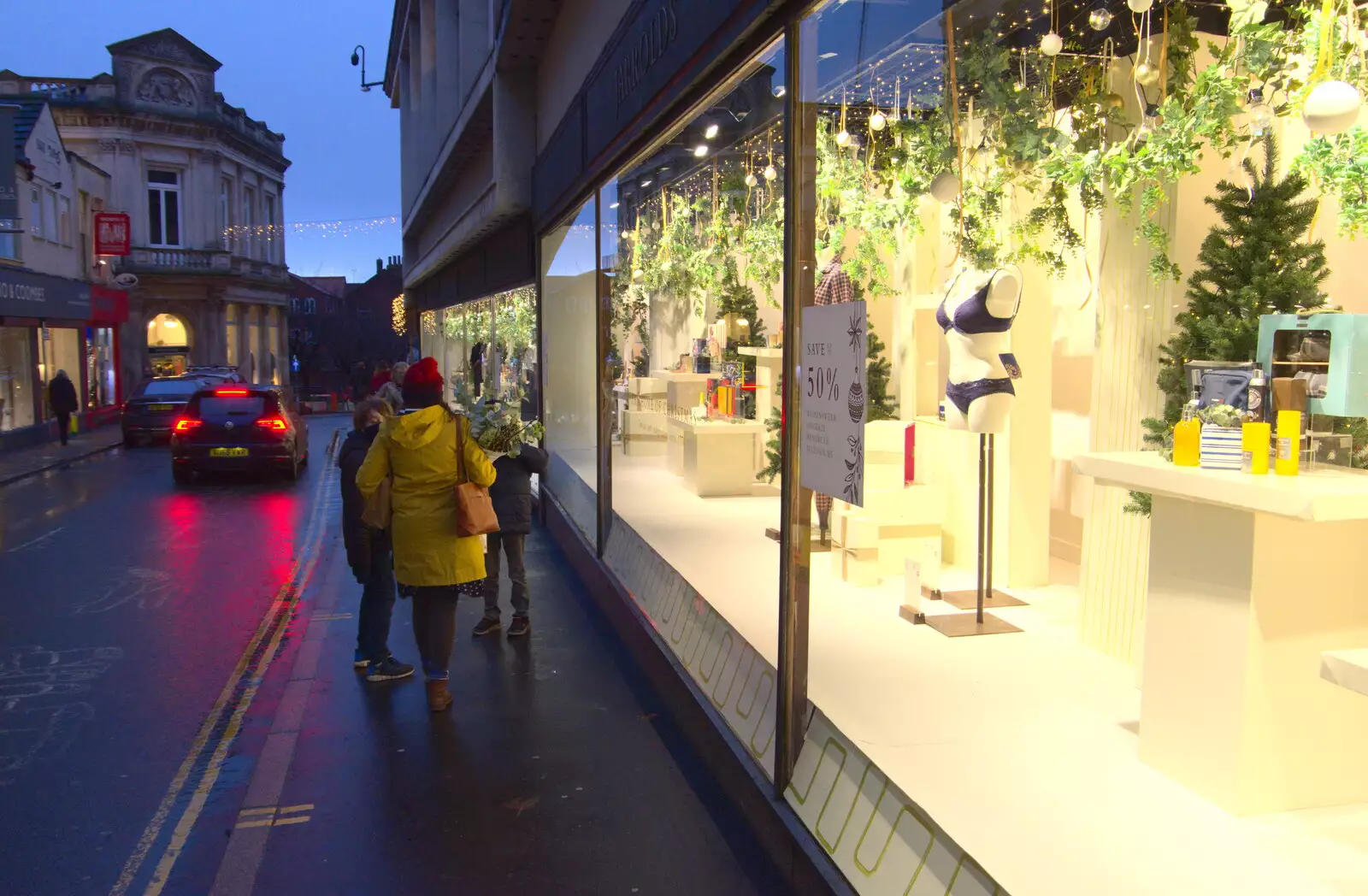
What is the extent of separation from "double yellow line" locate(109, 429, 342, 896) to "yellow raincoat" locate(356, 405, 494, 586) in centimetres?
117

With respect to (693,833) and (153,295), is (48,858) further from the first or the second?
(153,295)

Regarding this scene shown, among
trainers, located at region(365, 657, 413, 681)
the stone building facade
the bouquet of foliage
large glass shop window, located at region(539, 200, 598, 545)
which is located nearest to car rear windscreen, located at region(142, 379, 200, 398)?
large glass shop window, located at region(539, 200, 598, 545)

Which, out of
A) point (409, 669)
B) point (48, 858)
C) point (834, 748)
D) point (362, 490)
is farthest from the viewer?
point (409, 669)

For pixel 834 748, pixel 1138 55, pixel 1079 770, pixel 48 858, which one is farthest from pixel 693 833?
pixel 1138 55

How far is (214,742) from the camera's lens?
529cm

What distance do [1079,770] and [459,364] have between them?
20.8 metres

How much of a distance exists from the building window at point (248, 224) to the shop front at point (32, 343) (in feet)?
58.0

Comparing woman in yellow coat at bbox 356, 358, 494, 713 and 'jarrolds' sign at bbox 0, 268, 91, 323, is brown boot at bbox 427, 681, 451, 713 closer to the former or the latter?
woman in yellow coat at bbox 356, 358, 494, 713

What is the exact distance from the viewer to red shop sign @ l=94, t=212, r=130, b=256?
27297 mm

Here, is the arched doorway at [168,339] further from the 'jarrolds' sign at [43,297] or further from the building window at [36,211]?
the building window at [36,211]

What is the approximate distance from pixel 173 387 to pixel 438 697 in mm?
19101

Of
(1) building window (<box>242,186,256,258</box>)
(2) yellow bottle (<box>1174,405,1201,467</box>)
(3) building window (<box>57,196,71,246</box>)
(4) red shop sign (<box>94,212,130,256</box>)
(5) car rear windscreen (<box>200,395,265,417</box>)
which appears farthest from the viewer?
(1) building window (<box>242,186,256,258</box>)

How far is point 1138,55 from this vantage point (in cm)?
463

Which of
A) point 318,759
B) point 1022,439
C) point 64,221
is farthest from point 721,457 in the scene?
point 64,221
